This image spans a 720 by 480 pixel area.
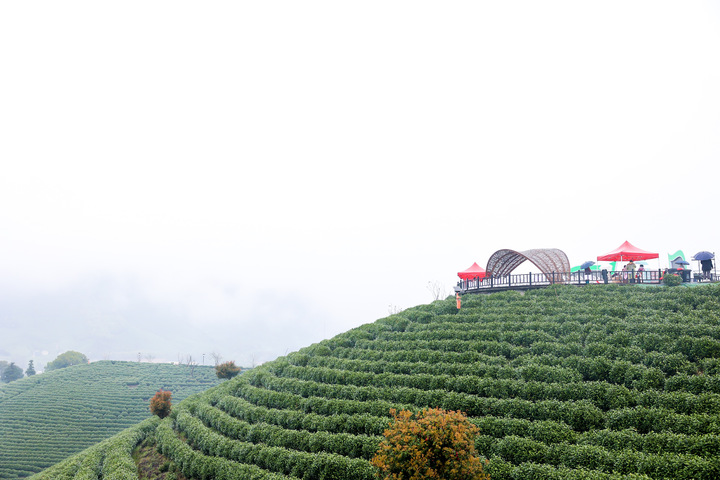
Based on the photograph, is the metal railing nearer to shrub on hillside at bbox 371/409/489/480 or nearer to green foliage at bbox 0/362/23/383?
shrub on hillside at bbox 371/409/489/480

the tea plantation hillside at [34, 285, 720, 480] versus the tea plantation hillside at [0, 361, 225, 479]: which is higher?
the tea plantation hillside at [34, 285, 720, 480]

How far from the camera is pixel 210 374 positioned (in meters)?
56.8

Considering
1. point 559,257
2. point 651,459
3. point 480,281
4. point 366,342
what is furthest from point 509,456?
point 559,257

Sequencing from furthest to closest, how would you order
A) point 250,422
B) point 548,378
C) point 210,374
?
1. point 210,374
2. point 250,422
3. point 548,378

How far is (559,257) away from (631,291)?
18.6 ft

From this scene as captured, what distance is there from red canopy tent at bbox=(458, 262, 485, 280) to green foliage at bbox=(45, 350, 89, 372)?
6889 centimetres

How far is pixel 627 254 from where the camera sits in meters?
20.3

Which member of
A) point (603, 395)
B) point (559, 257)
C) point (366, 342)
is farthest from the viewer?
point (559, 257)

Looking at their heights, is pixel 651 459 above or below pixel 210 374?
above

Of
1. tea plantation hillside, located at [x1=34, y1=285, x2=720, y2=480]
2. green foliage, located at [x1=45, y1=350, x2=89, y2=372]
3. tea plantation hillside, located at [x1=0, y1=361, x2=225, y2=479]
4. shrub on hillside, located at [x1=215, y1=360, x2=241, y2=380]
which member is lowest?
green foliage, located at [x1=45, y1=350, x2=89, y2=372]

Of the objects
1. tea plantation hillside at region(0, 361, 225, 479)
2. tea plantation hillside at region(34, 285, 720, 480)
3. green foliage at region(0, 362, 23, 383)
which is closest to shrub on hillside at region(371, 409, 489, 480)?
tea plantation hillside at region(34, 285, 720, 480)

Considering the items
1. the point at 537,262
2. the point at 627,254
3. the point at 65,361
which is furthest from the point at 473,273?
the point at 65,361

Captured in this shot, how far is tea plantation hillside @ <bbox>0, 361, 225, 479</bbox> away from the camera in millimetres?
31073

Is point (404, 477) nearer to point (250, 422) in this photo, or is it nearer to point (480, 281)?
point (250, 422)
